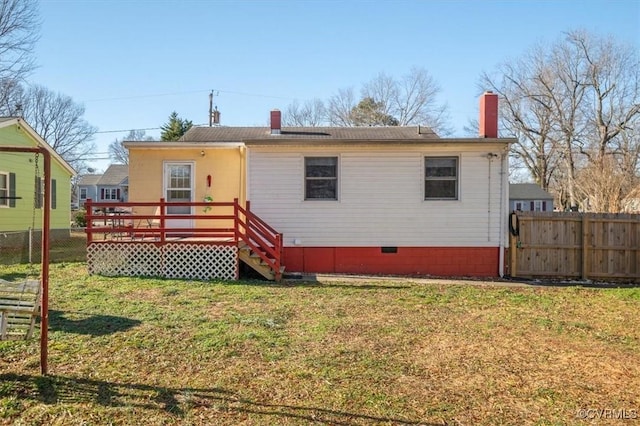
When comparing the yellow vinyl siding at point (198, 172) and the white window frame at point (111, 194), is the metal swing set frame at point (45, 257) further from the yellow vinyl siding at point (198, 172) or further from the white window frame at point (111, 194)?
the white window frame at point (111, 194)

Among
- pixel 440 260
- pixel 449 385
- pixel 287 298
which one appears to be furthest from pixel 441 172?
pixel 449 385

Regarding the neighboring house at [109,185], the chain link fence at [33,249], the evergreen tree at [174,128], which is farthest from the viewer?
the neighboring house at [109,185]

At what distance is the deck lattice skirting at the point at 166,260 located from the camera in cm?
920

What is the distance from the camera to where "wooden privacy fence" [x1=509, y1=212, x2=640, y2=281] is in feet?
34.2

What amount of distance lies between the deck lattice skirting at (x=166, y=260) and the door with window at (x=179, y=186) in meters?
1.99

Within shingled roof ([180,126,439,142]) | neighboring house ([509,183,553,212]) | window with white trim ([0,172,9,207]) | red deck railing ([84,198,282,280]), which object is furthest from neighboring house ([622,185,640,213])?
window with white trim ([0,172,9,207])

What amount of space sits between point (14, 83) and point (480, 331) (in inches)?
1077

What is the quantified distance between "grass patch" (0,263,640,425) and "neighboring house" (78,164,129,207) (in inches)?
1646

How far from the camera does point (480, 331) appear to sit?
5.47m

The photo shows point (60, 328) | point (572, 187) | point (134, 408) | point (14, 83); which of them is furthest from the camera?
point (572, 187)

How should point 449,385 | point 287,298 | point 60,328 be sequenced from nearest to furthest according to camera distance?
1. point 449,385
2. point 60,328
3. point 287,298

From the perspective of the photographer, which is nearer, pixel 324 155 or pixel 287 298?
pixel 287 298

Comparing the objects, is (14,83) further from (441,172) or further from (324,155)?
(441,172)

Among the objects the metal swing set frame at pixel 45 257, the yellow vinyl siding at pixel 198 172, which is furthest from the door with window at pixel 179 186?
the metal swing set frame at pixel 45 257
